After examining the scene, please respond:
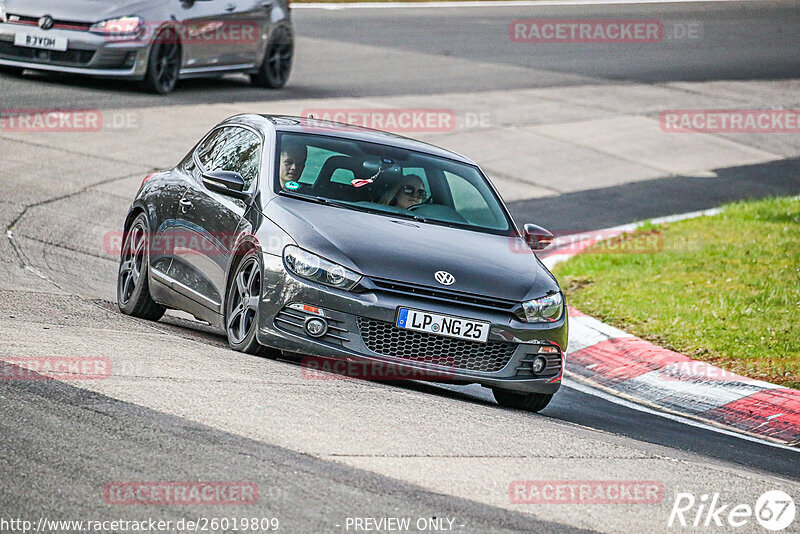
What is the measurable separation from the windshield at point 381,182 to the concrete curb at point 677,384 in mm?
1681

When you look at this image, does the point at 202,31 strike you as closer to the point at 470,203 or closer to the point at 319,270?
the point at 470,203

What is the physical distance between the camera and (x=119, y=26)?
17.2 m

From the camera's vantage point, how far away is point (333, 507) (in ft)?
16.5

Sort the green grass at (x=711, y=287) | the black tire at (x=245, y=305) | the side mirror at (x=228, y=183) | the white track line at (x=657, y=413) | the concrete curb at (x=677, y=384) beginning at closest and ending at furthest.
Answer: the black tire at (x=245, y=305) < the white track line at (x=657, y=413) < the side mirror at (x=228, y=183) < the concrete curb at (x=677, y=384) < the green grass at (x=711, y=287)

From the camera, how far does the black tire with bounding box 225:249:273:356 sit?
779cm

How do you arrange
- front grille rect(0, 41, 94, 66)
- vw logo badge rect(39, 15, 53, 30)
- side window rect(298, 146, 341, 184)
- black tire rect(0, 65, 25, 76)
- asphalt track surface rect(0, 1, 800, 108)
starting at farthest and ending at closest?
asphalt track surface rect(0, 1, 800, 108), black tire rect(0, 65, 25, 76), front grille rect(0, 41, 94, 66), vw logo badge rect(39, 15, 53, 30), side window rect(298, 146, 341, 184)

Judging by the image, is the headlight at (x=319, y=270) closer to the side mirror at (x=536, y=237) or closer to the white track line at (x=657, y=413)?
the side mirror at (x=536, y=237)

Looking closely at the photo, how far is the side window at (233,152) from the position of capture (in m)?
8.79

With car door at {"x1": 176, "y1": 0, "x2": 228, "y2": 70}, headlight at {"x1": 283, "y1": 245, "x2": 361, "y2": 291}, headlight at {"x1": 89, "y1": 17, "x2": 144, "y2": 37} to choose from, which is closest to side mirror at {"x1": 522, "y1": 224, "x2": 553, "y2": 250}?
headlight at {"x1": 283, "y1": 245, "x2": 361, "y2": 291}

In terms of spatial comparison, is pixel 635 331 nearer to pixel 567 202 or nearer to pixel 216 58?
pixel 567 202

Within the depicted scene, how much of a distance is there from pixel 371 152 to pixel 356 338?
1.86 m

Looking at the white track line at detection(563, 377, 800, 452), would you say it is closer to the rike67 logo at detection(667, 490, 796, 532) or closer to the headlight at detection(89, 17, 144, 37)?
the rike67 logo at detection(667, 490, 796, 532)

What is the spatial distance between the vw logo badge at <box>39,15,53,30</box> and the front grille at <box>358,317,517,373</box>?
11.2 m

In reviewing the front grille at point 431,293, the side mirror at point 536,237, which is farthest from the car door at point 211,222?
the side mirror at point 536,237
